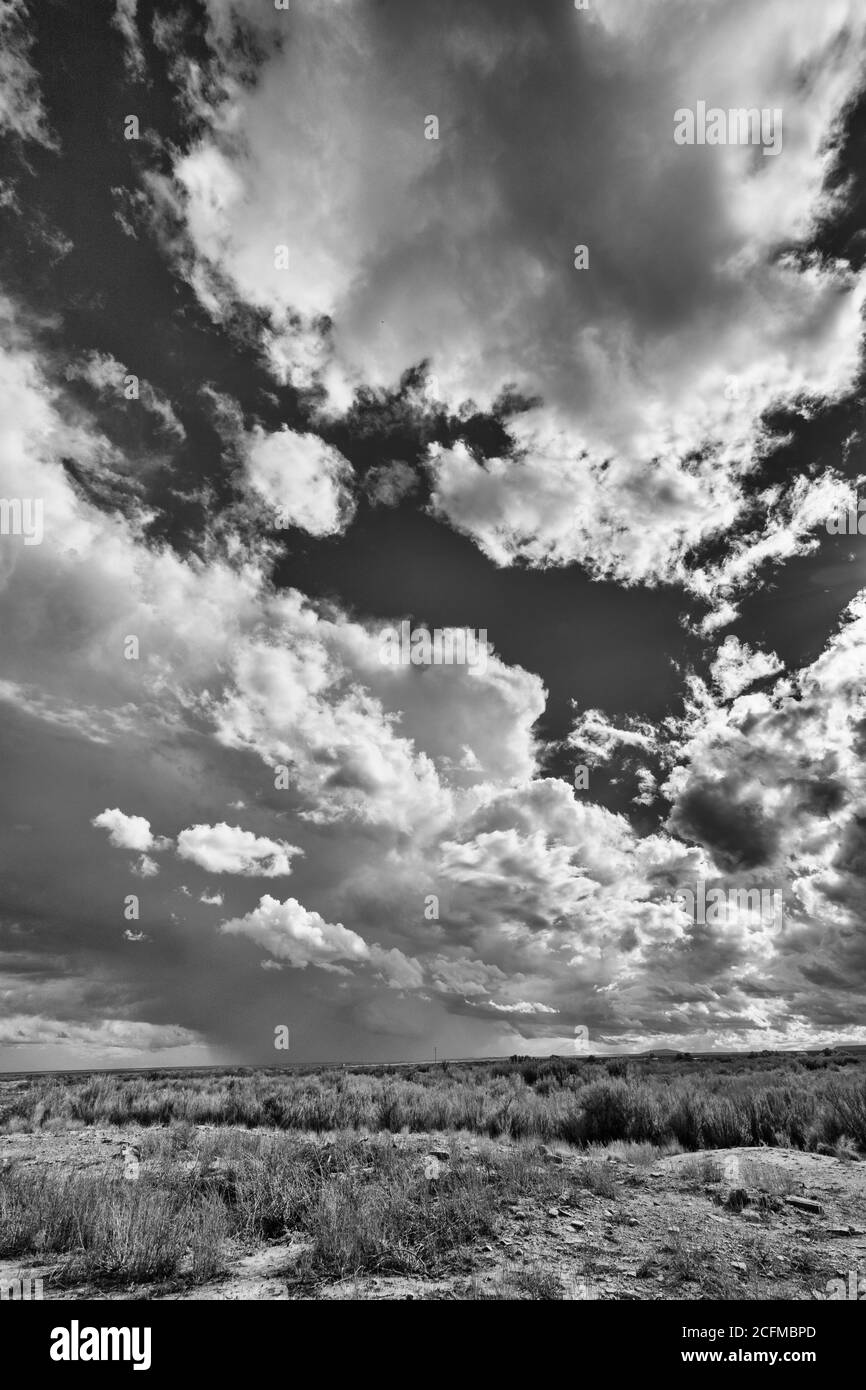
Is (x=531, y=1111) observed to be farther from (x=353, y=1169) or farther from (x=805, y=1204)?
(x=805, y=1204)

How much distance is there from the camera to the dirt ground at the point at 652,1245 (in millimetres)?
6574

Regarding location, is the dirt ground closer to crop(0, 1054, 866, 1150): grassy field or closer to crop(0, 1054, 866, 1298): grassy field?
crop(0, 1054, 866, 1298): grassy field

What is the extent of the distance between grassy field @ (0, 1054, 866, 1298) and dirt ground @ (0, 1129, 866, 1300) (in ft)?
0.36

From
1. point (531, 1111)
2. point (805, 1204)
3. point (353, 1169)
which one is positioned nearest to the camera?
point (805, 1204)

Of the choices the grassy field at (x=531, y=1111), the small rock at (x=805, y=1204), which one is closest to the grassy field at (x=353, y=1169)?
the grassy field at (x=531, y=1111)

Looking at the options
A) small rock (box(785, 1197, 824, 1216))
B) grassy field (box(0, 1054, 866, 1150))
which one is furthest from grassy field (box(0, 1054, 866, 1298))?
small rock (box(785, 1197, 824, 1216))

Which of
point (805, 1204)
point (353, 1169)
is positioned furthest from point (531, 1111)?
point (805, 1204)

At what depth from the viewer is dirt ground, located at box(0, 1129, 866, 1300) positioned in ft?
21.6

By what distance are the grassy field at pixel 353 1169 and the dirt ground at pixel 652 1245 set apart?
110mm

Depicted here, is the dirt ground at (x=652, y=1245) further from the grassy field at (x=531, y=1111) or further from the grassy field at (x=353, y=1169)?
the grassy field at (x=531, y=1111)

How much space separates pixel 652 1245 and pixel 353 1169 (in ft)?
18.6

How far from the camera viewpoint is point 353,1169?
11.5 meters
